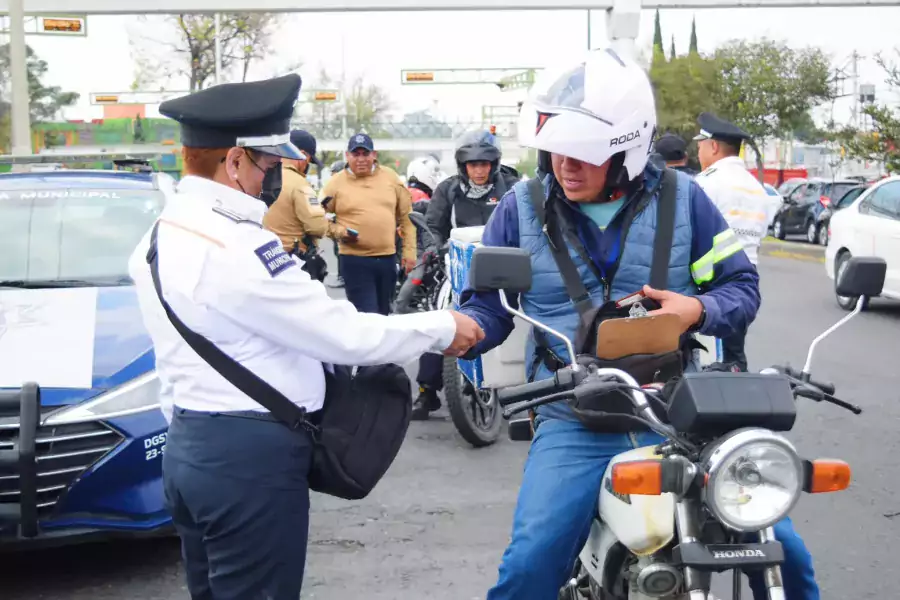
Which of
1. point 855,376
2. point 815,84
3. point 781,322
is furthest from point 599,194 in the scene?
point 815,84

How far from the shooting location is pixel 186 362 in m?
2.76

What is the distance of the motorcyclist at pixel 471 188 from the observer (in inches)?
299

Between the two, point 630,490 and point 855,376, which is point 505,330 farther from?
point 855,376

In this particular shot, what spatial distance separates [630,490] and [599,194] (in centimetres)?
118

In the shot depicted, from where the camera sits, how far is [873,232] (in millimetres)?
13398

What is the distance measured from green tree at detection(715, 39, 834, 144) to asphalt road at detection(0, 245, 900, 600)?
32693 millimetres

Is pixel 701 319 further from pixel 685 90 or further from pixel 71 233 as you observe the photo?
pixel 685 90

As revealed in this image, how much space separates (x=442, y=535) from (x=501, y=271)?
2.88 meters

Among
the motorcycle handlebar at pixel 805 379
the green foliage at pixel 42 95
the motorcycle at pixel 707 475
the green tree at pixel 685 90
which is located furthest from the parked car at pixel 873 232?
the green foliage at pixel 42 95

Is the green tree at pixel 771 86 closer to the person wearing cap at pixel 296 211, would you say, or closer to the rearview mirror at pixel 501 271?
the person wearing cap at pixel 296 211

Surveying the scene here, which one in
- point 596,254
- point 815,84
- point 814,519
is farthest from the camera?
point 815,84

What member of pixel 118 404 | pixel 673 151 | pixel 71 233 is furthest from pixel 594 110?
pixel 673 151

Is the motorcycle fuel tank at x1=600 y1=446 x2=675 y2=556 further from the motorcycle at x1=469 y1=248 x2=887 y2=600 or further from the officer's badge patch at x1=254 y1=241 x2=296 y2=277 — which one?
the officer's badge patch at x1=254 y1=241 x2=296 y2=277

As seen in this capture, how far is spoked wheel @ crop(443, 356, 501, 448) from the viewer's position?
6828mm
